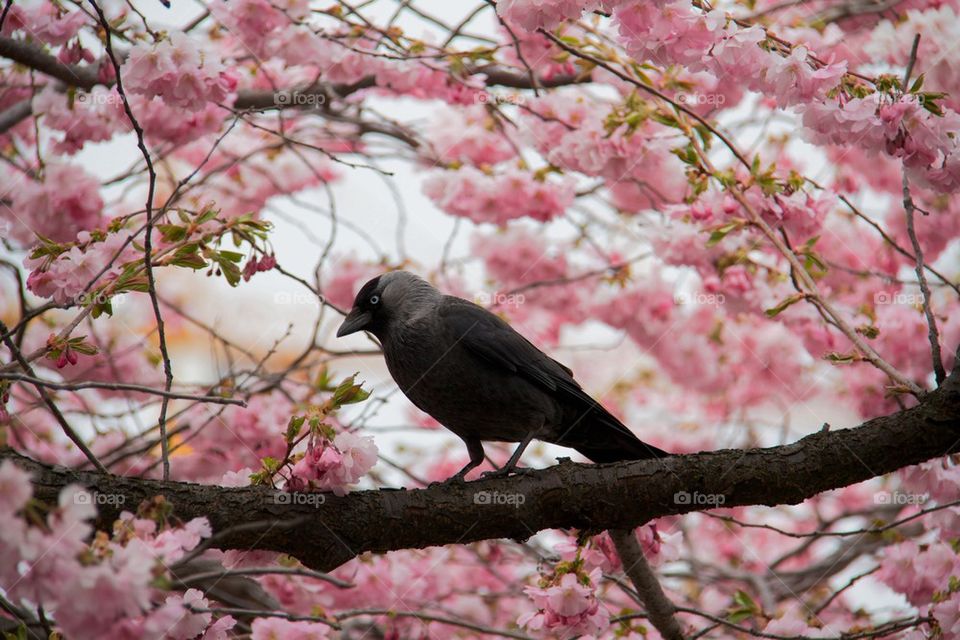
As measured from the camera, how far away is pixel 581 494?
2.87 meters

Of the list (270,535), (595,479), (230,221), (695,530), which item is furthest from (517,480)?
(695,530)

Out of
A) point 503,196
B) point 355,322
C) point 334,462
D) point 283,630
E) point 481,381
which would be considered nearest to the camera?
point 334,462

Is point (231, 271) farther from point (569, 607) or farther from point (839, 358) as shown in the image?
point (839, 358)

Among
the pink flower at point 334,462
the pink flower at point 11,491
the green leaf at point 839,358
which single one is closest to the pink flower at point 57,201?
the pink flower at point 334,462

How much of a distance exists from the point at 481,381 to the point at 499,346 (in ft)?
0.57

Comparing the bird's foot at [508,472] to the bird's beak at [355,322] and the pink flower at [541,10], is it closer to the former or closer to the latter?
the bird's beak at [355,322]

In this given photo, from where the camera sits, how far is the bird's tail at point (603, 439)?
12.3 feet

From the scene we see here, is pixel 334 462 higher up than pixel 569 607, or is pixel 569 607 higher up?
pixel 334 462

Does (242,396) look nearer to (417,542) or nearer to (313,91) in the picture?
(417,542)

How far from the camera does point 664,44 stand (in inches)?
115

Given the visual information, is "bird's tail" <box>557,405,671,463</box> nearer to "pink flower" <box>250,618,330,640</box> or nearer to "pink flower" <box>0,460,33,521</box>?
"pink flower" <box>250,618,330,640</box>

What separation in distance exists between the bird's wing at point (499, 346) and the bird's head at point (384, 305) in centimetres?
16

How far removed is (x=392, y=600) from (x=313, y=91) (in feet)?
8.49

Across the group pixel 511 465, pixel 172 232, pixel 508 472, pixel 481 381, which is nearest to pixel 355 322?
pixel 481 381
